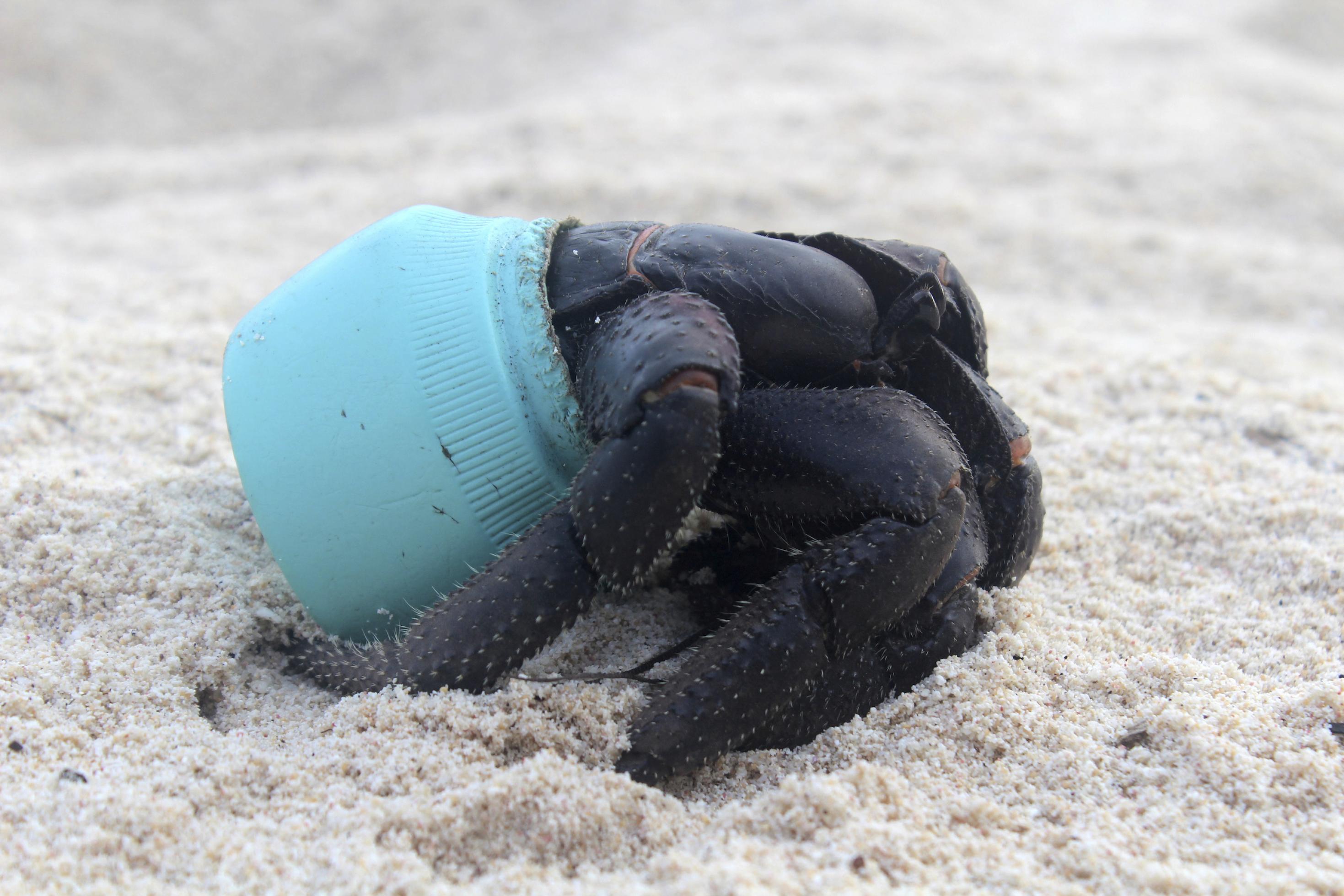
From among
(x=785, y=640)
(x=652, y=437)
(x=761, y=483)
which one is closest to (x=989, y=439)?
(x=761, y=483)

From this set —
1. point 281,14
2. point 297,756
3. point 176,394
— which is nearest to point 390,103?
point 281,14

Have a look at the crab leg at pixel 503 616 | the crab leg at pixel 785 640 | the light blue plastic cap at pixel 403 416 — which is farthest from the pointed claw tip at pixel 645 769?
the light blue plastic cap at pixel 403 416

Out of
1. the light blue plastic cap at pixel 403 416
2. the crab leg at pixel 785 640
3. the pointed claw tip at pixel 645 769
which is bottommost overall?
the pointed claw tip at pixel 645 769

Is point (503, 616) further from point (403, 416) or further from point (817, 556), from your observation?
point (817, 556)

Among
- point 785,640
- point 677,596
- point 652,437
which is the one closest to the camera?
point 652,437

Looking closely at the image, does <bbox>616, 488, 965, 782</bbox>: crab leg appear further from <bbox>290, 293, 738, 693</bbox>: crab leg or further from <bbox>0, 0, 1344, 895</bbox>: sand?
<bbox>290, 293, 738, 693</bbox>: crab leg

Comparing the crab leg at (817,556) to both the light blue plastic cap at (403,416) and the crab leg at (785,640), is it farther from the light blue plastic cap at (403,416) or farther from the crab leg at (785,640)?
the light blue plastic cap at (403,416)

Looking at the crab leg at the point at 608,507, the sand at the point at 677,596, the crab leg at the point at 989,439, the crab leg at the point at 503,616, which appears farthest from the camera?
the crab leg at the point at 989,439
